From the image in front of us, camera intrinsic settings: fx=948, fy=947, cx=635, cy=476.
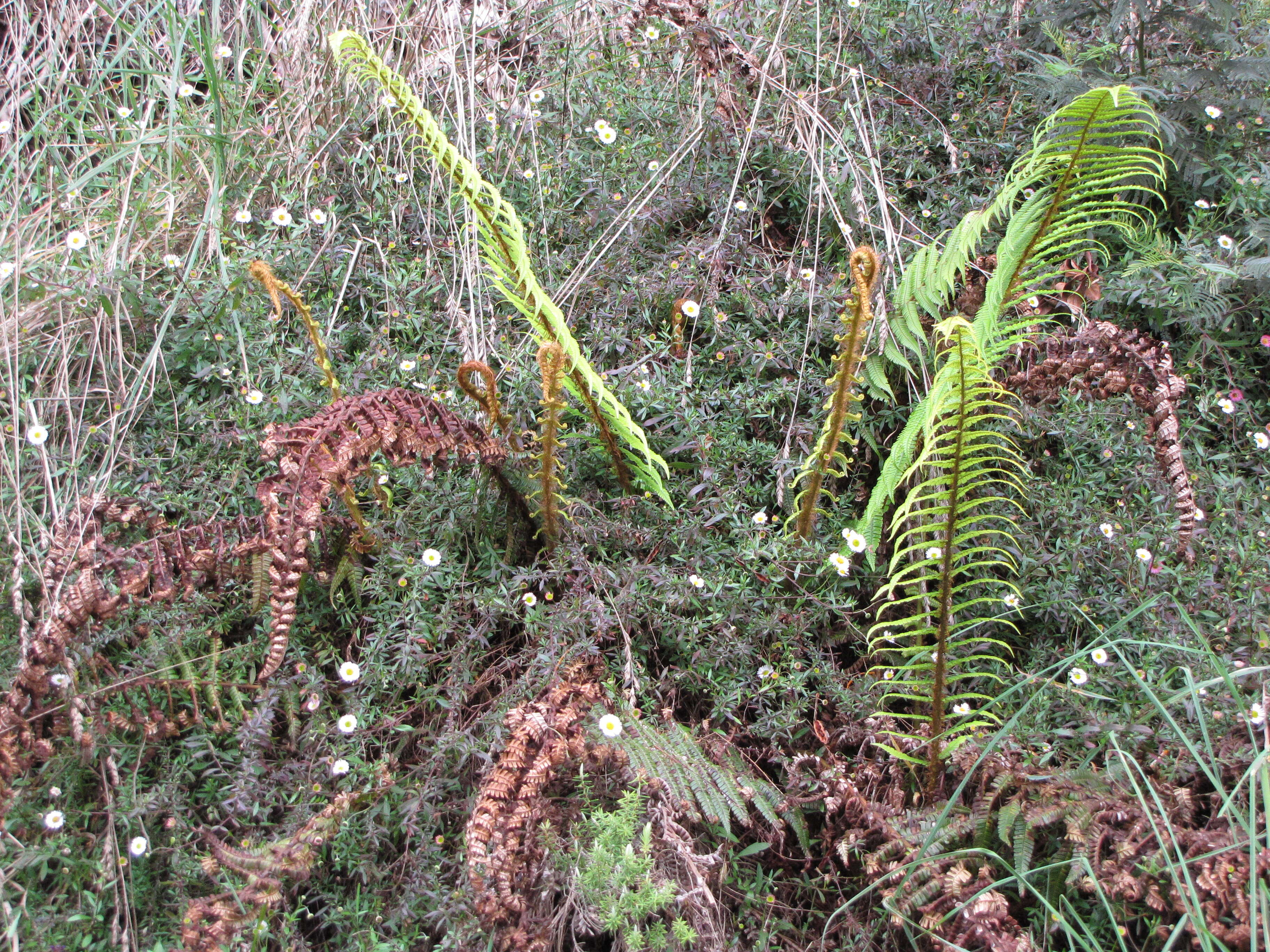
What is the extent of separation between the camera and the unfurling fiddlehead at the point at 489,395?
2064mm

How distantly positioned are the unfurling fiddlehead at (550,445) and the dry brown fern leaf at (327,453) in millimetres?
126

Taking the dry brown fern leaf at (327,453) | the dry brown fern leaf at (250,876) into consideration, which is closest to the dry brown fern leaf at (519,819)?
the dry brown fern leaf at (250,876)

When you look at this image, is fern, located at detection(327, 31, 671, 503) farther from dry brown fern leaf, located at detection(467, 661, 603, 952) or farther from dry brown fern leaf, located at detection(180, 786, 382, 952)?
dry brown fern leaf, located at detection(180, 786, 382, 952)

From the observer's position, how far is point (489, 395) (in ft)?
7.08

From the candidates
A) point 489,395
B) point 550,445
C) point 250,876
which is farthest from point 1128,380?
point 250,876

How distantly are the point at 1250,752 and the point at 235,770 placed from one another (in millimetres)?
2068

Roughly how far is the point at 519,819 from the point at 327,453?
798mm

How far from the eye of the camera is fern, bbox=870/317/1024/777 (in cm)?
192

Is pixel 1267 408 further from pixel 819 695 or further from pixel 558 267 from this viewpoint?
pixel 558 267

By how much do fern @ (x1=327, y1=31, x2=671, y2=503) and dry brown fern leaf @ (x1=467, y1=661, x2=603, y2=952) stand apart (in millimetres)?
653

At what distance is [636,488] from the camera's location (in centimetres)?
256

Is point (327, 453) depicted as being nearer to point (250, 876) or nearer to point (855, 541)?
point (250, 876)

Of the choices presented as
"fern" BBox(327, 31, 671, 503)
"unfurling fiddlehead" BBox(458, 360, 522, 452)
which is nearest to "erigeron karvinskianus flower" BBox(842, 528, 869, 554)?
"fern" BBox(327, 31, 671, 503)

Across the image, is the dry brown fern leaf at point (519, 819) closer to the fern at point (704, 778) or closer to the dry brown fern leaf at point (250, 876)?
the fern at point (704, 778)
